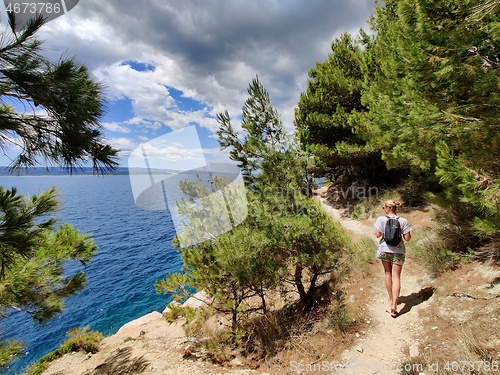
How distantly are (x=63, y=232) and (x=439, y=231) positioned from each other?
9492 mm

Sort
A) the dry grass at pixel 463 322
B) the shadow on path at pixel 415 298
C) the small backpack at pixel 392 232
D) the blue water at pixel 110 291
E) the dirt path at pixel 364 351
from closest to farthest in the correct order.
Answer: the dry grass at pixel 463 322, the dirt path at pixel 364 351, the small backpack at pixel 392 232, the shadow on path at pixel 415 298, the blue water at pixel 110 291

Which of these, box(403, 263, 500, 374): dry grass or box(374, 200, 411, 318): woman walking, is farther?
box(374, 200, 411, 318): woman walking

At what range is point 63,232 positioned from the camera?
462 cm

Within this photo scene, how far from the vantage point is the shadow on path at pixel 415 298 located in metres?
4.94

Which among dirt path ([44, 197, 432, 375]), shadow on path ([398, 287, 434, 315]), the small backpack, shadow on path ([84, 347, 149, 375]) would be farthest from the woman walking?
shadow on path ([84, 347, 149, 375])

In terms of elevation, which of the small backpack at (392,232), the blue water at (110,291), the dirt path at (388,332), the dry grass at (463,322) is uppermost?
the small backpack at (392,232)

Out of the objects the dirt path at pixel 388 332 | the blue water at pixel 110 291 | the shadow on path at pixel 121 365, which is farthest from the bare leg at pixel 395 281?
the blue water at pixel 110 291

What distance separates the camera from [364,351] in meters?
4.25

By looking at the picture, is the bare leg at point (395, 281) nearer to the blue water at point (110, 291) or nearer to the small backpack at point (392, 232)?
the small backpack at point (392, 232)

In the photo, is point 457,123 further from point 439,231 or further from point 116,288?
point 116,288

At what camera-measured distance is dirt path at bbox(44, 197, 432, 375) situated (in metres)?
4.00

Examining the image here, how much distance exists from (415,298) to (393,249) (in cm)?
158

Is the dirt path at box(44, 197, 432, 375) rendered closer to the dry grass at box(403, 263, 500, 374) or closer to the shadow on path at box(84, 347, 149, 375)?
the shadow on path at box(84, 347, 149, 375)

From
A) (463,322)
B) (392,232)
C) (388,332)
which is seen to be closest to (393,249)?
(392,232)
